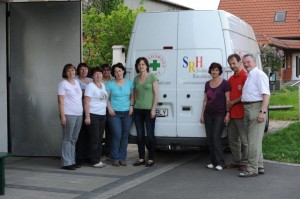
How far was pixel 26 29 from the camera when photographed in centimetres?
1060

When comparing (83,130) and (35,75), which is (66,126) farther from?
(35,75)

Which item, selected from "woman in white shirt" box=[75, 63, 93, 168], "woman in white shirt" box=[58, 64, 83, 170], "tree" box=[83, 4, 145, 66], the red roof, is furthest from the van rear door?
the red roof

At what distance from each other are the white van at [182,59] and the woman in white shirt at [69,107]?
3.93ft

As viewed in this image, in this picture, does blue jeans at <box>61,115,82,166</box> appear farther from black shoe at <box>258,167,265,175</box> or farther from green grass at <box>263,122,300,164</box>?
green grass at <box>263,122,300,164</box>

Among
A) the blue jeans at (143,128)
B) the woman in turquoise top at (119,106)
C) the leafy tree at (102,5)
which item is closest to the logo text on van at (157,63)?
the woman in turquoise top at (119,106)

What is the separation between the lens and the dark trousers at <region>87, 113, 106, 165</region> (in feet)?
31.6

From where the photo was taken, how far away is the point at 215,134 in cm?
947

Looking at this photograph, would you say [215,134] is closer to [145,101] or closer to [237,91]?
[237,91]

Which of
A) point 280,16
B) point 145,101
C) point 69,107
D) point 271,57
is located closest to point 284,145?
point 145,101

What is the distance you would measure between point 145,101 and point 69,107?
4.25ft

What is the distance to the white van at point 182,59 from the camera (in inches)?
384

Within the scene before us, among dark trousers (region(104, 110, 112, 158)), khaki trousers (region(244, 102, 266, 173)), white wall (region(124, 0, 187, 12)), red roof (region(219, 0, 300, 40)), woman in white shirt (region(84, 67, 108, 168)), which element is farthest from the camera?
red roof (region(219, 0, 300, 40))

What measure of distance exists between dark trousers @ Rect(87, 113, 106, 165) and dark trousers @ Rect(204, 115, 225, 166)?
1745mm

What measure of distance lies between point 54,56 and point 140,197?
13.1ft
